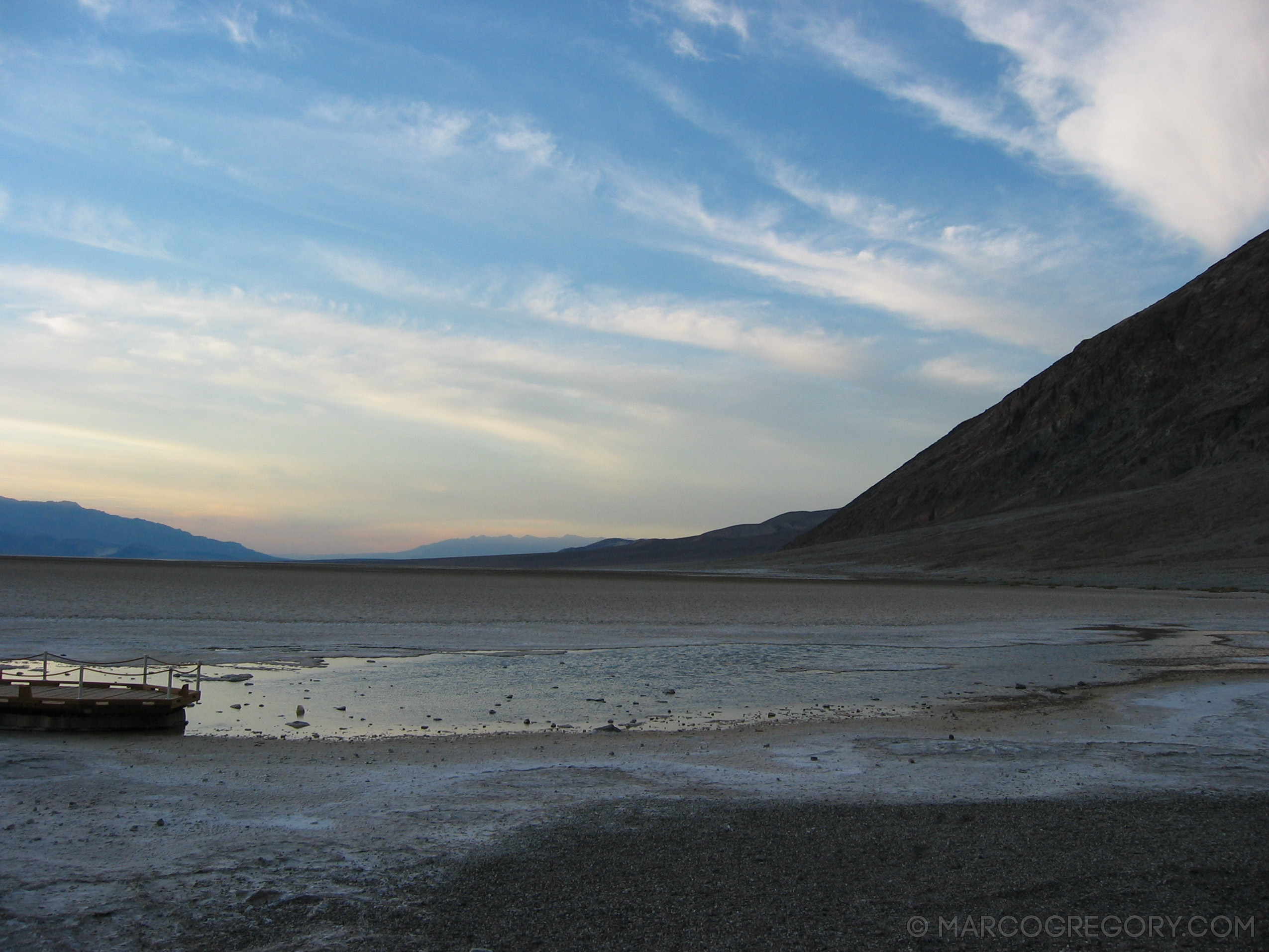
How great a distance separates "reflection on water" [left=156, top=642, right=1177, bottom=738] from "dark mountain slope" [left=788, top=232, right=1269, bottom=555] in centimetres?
6787

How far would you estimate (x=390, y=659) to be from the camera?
20.0 meters

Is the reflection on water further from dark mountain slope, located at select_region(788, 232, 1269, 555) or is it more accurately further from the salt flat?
dark mountain slope, located at select_region(788, 232, 1269, 555)

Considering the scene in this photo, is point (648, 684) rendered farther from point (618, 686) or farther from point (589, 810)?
point (589, 810)

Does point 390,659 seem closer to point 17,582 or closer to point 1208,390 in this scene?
point 17,582

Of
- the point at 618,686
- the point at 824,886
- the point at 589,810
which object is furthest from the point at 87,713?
the point at 824,886

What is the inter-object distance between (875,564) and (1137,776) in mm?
88102

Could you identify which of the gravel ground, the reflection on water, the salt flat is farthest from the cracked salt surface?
the gravel ground

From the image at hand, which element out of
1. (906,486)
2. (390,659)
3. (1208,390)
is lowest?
(390,659)

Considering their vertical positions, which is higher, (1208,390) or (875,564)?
(1208,390)

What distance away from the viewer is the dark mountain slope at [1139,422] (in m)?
91.0

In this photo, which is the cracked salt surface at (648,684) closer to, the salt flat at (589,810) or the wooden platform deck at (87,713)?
the salt flat at (589,810)

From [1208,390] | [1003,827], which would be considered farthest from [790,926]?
[1208,390]

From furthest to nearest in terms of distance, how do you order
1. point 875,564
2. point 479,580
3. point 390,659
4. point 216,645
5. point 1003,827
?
point 875,564, point 479,580, point 216,645, point 390,659, point 1003,827

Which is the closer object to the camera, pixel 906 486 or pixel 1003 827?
pixel 1003 827
